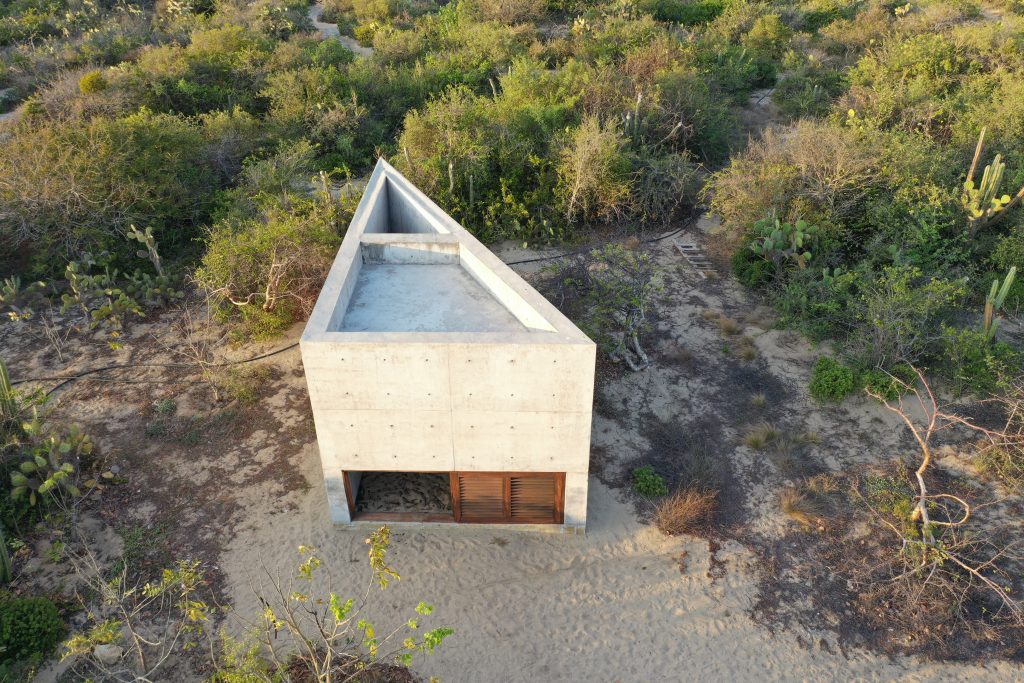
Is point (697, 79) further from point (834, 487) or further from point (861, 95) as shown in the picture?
point (834, 487)

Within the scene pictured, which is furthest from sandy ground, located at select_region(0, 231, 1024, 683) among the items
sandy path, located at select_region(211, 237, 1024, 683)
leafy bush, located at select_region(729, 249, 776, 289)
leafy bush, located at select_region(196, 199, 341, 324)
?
leafy bush, located at select_region(729, 249, 776, 289)

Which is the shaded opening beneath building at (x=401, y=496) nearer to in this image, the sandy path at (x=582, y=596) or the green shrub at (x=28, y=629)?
the sandy path at (x=582, y=596)

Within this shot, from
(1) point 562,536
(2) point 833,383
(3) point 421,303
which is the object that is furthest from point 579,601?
(2) point 833,383

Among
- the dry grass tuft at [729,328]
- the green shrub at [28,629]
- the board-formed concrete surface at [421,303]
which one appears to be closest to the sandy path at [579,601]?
the green shrub at [28,629]

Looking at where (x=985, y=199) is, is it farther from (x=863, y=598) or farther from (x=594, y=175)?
(x=863, y=598)

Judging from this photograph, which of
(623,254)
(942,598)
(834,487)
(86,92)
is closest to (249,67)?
(86,92)

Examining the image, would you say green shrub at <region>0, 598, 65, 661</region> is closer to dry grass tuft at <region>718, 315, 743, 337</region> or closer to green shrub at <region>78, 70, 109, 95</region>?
dry grass tuft at <region>718, 315, 743, 337</region>

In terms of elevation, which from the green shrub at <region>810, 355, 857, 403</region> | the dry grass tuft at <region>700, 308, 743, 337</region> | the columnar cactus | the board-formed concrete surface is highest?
the board-formed concrete surface
